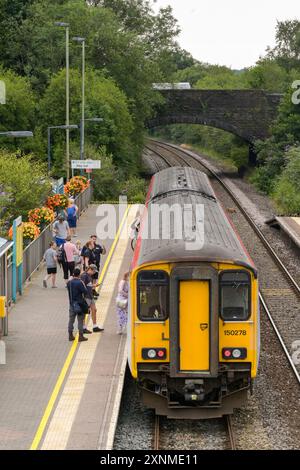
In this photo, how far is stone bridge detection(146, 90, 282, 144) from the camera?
235ft

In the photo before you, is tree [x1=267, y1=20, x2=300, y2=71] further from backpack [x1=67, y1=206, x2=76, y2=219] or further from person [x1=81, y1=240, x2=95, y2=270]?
person [x1=81, y1=240, x2=95, y2=270]

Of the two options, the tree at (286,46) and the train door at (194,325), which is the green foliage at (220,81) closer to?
the tree at (286,46)

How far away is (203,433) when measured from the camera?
15656 millimetres

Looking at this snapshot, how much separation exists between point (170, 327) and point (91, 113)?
38.6 meters

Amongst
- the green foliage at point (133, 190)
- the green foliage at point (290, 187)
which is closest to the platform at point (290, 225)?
the green foliage at point (290, 187)

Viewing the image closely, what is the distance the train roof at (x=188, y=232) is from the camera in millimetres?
15430

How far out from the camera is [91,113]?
52.8 meters

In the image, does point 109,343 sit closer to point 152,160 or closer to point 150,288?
point 150,288

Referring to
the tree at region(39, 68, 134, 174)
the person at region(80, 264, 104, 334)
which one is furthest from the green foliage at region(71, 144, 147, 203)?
the person at region(80, 264, 104, 334)

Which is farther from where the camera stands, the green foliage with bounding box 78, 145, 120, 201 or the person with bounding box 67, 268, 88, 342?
the green foliage with bounding box 78, 145, 120, 201

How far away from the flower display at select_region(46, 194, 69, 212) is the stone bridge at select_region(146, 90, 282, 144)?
3980cm

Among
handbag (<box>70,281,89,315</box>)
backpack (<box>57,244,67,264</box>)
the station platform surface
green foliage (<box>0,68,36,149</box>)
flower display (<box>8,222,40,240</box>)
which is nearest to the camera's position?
the station platform surface

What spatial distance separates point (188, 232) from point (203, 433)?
332 cm

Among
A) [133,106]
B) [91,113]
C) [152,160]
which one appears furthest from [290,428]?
[152,160]
